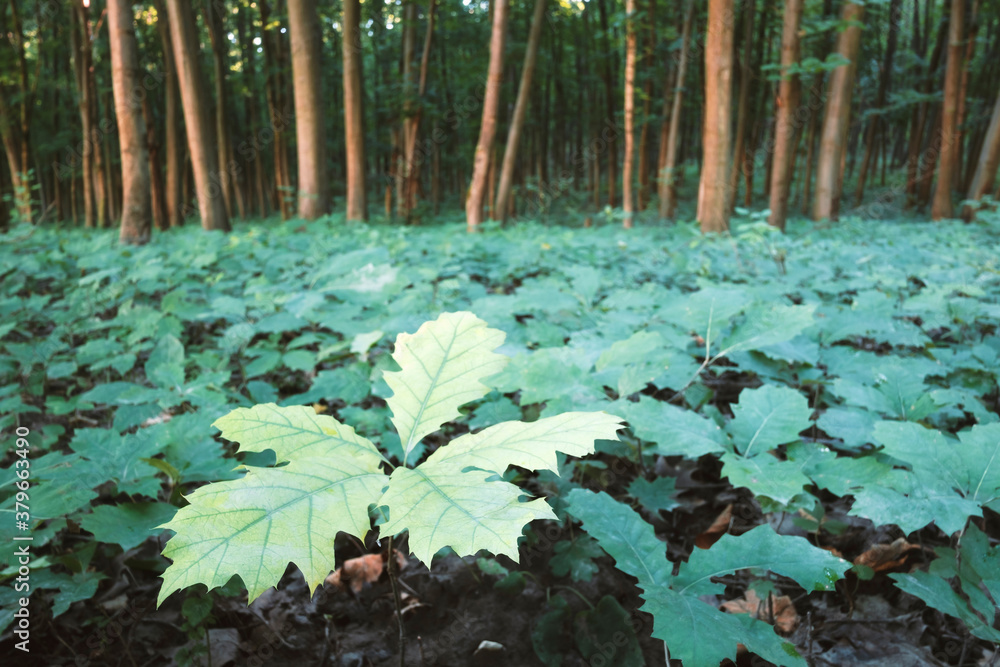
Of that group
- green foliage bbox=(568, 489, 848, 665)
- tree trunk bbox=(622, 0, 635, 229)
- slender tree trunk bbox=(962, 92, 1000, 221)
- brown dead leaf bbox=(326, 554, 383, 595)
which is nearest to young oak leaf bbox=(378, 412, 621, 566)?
green foliage bbox=(568, 489, 848, 665)

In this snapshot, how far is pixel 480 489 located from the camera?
751 mm

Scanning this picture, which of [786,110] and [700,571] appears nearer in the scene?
[700,571]

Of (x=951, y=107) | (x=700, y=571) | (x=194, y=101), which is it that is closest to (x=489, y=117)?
(x=194, y=101)

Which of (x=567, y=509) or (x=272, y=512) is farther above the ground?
(x=272, y=512)

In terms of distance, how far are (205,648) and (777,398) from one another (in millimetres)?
1474

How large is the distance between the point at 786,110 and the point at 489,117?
5.26m

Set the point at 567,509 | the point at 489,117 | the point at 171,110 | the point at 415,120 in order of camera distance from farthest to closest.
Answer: the point at 415,120 → the point at 171,110 → the point at 489,117 → the point at 567,509

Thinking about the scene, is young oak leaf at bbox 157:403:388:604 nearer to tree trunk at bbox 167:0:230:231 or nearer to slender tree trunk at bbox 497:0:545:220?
tree trunk at bbox 167:0:230:231

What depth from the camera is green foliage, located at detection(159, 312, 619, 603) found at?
655mm

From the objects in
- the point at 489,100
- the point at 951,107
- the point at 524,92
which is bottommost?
the point at 489,100

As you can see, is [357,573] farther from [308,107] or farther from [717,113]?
[308,107]

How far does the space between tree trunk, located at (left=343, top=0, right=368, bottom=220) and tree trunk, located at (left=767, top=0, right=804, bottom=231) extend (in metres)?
7.71

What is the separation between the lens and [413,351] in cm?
99

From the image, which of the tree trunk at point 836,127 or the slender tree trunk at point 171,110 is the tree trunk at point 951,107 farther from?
the slender tree trunk at point 171,110
